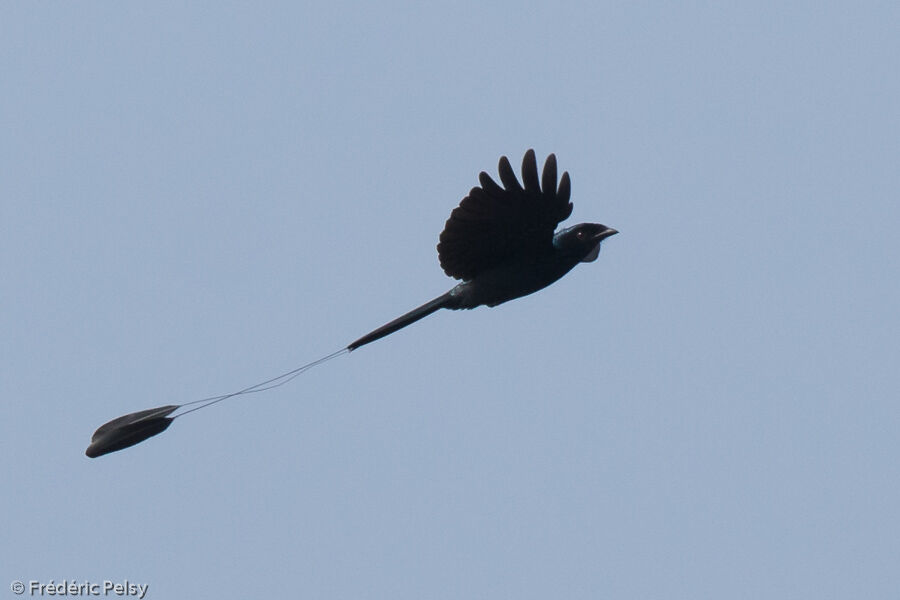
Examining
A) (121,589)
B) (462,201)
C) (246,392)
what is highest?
(462,201)

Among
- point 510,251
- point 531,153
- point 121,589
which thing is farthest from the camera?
point 121,589

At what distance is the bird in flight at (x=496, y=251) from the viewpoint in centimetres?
1002

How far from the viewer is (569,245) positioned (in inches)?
418

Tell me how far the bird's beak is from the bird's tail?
1.35 metres

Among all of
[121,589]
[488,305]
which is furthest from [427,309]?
[121,589]

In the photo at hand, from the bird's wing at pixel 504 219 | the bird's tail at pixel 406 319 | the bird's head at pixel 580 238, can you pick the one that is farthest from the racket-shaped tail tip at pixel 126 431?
the bird's head at pixel 580 238

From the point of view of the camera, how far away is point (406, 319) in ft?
35.3

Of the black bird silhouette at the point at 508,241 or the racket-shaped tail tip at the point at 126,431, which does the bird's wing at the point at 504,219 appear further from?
the racket-shaped tail tip at the point at 126,431

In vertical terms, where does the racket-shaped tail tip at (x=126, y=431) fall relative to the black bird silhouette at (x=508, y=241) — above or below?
below

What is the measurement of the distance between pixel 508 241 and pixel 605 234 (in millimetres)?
889

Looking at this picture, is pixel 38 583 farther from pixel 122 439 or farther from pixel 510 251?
pixel 510 251

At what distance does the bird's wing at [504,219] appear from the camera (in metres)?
9.93

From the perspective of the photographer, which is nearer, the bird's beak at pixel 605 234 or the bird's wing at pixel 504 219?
the bird's wing at pixel 504 219

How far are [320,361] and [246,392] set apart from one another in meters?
0.66
